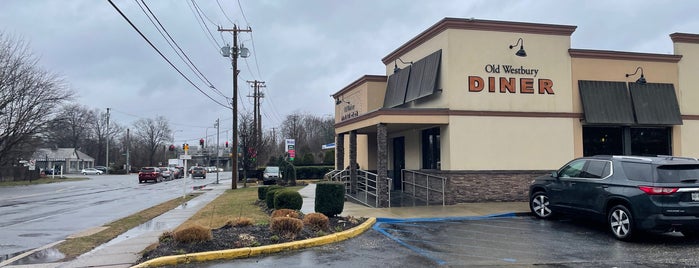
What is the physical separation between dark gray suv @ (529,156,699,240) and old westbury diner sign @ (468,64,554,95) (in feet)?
17.6

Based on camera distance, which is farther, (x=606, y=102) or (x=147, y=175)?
(x=147, y=175)

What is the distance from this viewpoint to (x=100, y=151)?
109 meters

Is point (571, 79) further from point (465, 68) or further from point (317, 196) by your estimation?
point (317, 196)

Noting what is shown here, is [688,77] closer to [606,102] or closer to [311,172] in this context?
[606,102]

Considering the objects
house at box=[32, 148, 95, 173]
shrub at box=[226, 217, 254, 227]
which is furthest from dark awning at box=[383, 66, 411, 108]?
house at box=[32, 148, 95, 173]

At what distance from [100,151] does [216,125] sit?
52.5 metres

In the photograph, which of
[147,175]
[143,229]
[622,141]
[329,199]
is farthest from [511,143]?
[147,175]

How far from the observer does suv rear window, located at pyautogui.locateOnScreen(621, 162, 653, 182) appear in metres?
8.75

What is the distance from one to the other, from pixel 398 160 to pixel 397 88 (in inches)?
130

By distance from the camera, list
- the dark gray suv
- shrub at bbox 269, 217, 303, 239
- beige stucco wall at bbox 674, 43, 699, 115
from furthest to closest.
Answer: beige stucco wall at bbox 674, 43, 699, 115
shrub at bbox 269, 217, 303, 239
the dark gray suv

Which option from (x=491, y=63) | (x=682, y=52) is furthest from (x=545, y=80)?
(x=682, y=52)

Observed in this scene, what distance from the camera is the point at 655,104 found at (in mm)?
16484

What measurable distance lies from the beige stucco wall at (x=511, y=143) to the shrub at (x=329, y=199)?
5083mm

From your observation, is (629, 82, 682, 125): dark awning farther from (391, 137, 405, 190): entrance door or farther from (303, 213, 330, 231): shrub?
(303, 213, 330, 231): shrub
